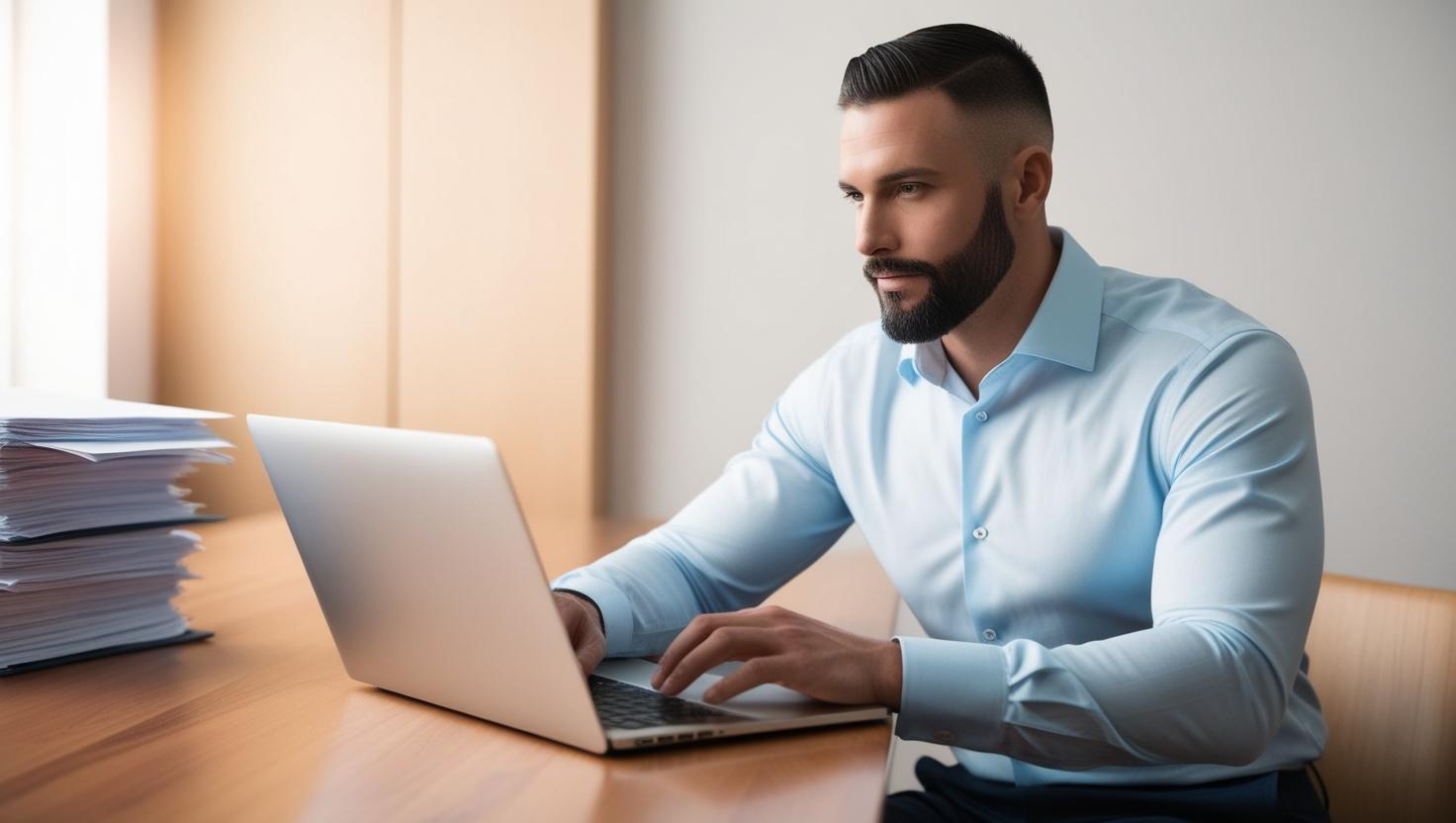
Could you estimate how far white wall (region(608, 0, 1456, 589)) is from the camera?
2336mm

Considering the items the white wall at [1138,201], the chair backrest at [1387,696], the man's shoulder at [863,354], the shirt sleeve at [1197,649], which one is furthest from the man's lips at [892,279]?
the white wall at [1138,201]

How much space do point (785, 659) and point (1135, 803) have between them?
1.47 ft

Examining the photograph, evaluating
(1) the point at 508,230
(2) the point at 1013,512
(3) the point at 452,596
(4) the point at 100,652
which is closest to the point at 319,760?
(3) the point at 452,596

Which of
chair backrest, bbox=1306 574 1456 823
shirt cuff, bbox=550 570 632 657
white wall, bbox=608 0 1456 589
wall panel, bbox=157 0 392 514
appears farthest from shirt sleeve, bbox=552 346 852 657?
wall panel, bbox=157 0 392 514

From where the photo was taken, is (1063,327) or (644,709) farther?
(1063,327)

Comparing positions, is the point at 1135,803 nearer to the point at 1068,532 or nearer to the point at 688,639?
the point at 1068,532

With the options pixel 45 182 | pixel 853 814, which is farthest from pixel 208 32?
pixel 853 814

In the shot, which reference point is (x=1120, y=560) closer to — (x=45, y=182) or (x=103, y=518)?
(x=103, y=518)

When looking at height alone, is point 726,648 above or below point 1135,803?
above

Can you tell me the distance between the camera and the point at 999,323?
130 cm

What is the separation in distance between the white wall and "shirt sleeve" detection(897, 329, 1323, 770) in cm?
144

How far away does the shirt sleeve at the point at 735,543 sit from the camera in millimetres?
1102

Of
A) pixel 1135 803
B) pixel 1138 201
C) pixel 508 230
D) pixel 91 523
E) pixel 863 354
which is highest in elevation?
pixel 1138 201

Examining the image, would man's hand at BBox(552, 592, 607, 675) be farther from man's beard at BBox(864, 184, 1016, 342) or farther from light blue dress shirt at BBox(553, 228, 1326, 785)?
man's beard at BBox(864, 184, 1016, 342)
